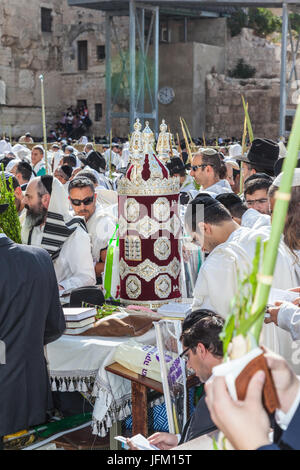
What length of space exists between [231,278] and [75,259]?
60.7 inches

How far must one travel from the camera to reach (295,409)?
114 cm

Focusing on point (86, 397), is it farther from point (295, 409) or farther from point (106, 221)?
point (295, 409)

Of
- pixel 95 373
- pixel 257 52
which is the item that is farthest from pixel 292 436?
pixel 257 52

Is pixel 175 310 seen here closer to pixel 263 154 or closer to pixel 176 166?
pixel 263 154

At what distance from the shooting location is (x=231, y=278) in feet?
9.39

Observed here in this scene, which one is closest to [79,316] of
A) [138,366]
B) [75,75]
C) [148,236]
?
[138,366]

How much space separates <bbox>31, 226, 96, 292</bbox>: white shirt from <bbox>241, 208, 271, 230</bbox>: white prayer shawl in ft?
3.66

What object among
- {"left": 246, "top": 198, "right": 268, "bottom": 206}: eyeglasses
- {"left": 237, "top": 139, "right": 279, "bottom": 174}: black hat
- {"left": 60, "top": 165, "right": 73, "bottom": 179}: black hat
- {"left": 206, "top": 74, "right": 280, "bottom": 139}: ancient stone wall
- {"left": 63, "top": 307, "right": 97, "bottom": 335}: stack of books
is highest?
{"left": 206, "top": 74, "right": 280, "bottom": 139}: ancient stone wall

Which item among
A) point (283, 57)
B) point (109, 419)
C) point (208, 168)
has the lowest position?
point (109, 419)

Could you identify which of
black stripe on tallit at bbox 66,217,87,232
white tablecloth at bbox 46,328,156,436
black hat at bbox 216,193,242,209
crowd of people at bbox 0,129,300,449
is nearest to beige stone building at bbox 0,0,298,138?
crowd of people at bbox 0,129,300,449

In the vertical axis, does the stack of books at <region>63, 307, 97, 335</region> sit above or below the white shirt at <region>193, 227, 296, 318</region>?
below

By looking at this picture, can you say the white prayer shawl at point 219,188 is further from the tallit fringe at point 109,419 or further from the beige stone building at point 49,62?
the beige stone building at point 49,62

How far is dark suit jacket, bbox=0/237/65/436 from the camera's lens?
2568mm

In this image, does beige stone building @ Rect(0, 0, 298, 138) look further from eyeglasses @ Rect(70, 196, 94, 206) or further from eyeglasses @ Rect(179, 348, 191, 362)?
eyeglasses @ Rect(179, 348, 191, 362)
